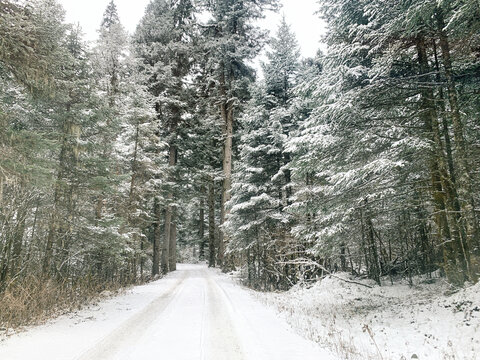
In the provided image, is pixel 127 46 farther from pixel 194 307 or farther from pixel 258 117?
pixel 194 307

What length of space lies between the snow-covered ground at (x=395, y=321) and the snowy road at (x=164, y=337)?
3.20ft

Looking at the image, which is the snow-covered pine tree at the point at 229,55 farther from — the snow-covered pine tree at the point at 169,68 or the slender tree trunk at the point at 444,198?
the slender tree trunk at the point at 444,198

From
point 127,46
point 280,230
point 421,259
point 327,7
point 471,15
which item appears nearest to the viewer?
point 471,15

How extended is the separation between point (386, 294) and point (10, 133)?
13.1 meters

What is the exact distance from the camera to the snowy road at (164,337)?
4949 millimetres

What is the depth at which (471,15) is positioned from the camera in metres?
6.27

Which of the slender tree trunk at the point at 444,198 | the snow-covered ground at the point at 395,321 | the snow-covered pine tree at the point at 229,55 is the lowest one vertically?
the snow-covered ground at the point at 395,321

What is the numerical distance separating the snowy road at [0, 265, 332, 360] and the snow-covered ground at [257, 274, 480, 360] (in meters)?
0.98

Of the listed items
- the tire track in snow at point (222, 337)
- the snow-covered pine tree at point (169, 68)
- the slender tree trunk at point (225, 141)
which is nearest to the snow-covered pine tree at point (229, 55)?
the slender tree trunk at point (225, 141)

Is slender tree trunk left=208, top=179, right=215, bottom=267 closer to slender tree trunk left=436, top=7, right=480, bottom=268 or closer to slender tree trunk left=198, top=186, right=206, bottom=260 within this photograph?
slender tree trunk left=198, top=186, right=206, bottom=260

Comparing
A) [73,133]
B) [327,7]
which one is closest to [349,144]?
[327,7]

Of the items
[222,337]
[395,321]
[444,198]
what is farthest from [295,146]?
[222,337]

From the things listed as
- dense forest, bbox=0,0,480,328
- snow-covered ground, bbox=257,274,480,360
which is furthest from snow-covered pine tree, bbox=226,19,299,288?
snow-covered ground, bbox=257,274,480,360

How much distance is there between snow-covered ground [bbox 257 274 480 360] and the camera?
575 centimetres
